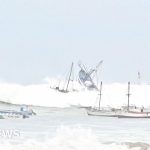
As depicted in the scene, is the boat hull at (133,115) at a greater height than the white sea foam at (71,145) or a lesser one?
greater

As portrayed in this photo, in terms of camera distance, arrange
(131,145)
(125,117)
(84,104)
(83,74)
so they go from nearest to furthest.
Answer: (131,145)
(125,117)
(84,104)
(83,74)

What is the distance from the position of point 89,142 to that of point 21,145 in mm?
2358

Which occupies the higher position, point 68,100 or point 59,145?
point 68,100

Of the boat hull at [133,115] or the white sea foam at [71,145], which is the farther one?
the boat hull at [133,115]

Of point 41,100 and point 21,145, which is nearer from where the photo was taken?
point 21,145

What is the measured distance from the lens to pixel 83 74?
199500mm

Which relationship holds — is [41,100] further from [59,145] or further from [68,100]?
[59,145]

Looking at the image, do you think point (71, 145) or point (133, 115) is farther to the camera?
point (133, 115)

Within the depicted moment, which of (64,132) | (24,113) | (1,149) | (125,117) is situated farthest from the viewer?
(125,117)

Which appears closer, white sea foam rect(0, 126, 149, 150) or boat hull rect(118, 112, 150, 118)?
white sea foam rect(0, 126, 149, 150)

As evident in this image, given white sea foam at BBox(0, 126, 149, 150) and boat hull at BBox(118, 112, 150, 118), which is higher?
boat hull at BBox(118, 112, 150, 118)

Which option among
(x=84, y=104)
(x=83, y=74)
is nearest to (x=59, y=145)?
(x=84, y=104)

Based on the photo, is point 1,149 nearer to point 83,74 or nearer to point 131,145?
point 131,145

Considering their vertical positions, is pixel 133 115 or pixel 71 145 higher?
pixel 133 115
